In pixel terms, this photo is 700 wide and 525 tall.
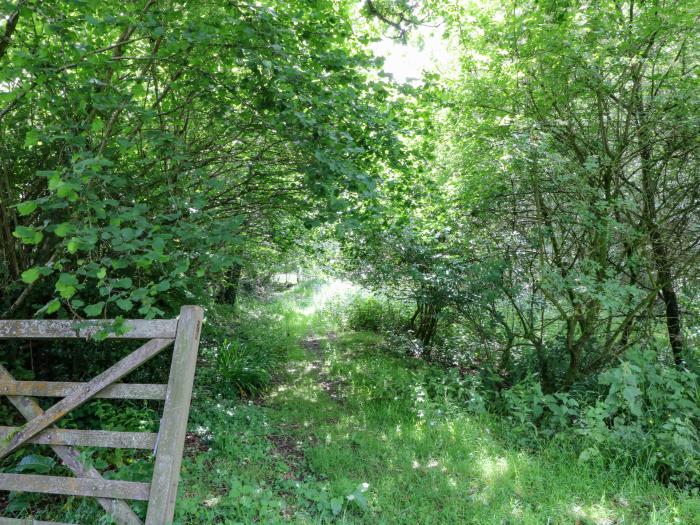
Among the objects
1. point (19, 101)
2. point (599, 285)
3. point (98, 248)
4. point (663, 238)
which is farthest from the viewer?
point (663, 238)

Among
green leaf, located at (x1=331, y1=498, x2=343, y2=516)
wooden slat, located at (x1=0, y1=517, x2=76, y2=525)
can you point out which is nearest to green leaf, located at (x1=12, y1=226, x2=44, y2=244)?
wooden slat, located at (x1=0, y1=517, x2=76, y2=525)

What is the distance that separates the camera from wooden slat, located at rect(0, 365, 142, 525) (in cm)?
280

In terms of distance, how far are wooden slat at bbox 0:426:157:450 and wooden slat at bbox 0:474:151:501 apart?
0.22 m

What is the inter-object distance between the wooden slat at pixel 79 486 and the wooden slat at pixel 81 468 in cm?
5

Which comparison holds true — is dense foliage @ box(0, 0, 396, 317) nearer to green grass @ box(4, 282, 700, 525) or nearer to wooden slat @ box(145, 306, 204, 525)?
wooden slat @ box(145, 306, 204, 525)

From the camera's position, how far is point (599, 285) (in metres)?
5.14

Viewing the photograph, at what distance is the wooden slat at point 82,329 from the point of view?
2.87m

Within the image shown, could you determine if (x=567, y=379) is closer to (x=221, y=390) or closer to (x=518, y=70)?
(x=518, y=70)

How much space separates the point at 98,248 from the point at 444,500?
381cm

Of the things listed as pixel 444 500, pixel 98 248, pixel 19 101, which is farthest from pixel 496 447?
pixel 19 101

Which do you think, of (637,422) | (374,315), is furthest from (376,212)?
(374,315)

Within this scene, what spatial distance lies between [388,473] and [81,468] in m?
A: 2.55

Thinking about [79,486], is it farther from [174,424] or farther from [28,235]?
[28,235]

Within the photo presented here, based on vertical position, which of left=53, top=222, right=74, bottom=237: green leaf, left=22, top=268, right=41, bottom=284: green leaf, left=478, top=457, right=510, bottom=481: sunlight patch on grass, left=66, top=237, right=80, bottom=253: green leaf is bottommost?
left=478, top=457, right=510, bottom=481: sunlight patch on grass
